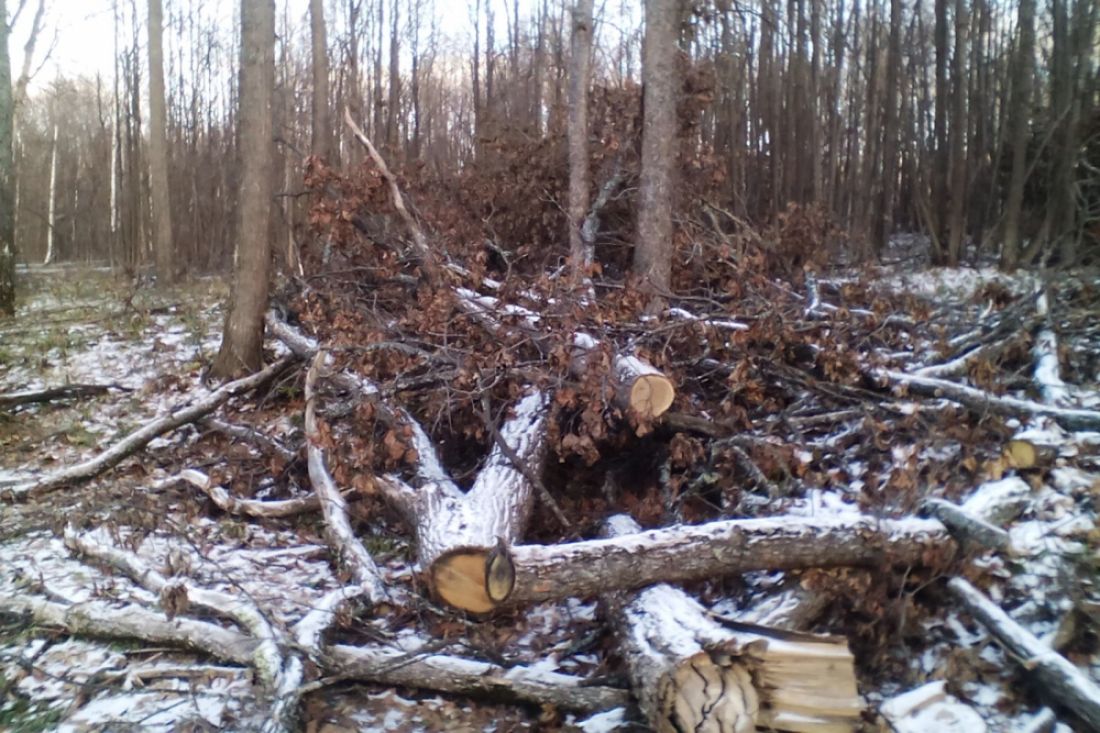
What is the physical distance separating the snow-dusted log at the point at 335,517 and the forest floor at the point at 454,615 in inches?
8.1

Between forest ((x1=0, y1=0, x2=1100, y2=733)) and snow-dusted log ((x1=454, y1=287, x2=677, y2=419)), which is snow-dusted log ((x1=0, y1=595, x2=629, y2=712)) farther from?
snow-dusted log ((x1=454, y1=287, x2=677, y2=419))

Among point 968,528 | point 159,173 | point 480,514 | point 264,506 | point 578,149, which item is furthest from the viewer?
point 159,173

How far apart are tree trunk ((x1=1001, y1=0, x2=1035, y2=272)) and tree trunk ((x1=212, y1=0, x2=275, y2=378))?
9.52 metres

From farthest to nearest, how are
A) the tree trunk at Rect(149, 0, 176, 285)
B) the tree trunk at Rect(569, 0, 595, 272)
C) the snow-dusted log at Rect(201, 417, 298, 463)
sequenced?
the tree trunk at Rect(149, 0, 176, 285), the tree trunk at Rect(569, 0, 595, 272), the snow-dusted log at Rect(201, 417, 298, 463)

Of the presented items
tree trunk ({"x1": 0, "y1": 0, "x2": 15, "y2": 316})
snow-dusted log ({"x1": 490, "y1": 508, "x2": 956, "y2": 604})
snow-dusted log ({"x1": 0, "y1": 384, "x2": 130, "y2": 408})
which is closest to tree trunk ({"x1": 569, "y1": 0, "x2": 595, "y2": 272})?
snow-dusted log ({"x1": 0, "y1": 384, "x2": 130, "y2": 408})

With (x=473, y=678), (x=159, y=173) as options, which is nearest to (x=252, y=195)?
(x=473, y=678)

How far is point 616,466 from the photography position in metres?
6.27

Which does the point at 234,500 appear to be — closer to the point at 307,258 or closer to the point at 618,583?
the point at 618,583

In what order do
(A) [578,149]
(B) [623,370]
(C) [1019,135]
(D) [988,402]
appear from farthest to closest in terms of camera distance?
(C) [1019,135] → (A) [578,149] → (B) [623,370] → (D) [988,402]

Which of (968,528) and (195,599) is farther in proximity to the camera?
(195,599)

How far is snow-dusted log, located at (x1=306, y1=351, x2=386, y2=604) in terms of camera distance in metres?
4.78

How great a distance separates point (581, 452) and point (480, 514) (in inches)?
48.2

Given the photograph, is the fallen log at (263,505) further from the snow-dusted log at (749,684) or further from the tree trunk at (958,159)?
the tree trunk at (958,159)

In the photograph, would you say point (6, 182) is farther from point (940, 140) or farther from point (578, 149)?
point (940, 140)
